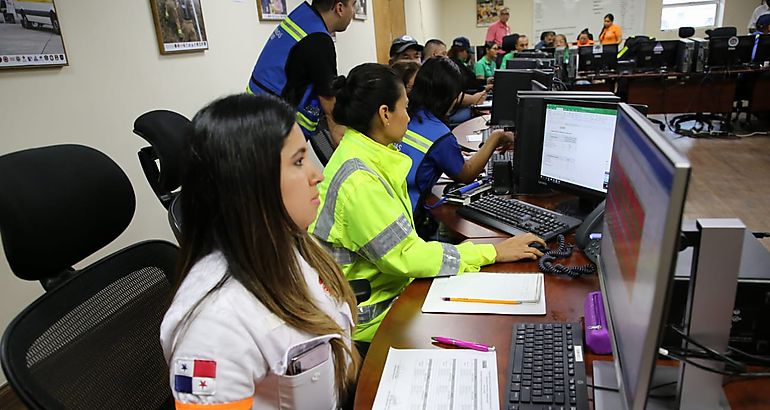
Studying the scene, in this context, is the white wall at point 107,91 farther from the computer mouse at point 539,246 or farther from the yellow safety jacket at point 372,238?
the computer mouse at point 539,246

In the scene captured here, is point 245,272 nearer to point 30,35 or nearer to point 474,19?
point 30,35

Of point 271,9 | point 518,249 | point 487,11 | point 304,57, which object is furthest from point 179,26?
point 487,11

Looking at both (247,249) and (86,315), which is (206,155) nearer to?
(247,249)

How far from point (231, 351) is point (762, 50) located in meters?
7.12

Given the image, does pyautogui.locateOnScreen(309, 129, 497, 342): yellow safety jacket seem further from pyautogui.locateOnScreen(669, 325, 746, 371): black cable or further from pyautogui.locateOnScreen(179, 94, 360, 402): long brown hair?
pyautogui.locateOnScreen(669, 325, 746, 371): black cable

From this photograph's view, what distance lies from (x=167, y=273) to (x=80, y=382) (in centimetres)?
28

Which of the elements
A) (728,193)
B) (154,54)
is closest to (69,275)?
(154,54)

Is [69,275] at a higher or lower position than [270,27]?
lower

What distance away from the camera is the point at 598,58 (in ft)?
21.3

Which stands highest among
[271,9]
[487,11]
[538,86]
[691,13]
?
[487,11]

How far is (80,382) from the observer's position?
819 mm

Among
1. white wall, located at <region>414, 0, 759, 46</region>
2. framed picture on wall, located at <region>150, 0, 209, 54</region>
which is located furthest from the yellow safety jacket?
white wall, located at <region>414, 0, 759, 46</region>

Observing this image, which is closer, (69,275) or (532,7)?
(69,275)

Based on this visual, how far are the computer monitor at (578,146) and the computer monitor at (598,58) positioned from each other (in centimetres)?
527
